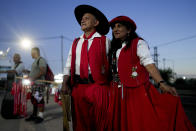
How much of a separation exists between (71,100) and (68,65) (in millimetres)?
461

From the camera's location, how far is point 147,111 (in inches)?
68.2

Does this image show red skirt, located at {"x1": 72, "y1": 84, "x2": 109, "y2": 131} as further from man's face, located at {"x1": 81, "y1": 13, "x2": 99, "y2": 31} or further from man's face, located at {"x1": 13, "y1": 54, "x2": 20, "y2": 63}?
man's face, located at {"x1": 13, "y1": 54, "x2": 20, "y2": 63}

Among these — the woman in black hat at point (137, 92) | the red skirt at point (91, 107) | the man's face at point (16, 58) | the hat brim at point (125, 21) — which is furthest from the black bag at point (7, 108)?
the hat brim at point (125, 21)

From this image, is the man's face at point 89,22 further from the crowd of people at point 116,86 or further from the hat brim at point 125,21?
the hat brim at point 125,21

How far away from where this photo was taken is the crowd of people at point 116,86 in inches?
66.4

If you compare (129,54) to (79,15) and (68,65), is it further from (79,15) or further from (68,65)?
(79,15)

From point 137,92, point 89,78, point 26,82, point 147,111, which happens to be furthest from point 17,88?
→ point 147,111

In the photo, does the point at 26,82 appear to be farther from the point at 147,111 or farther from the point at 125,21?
the point at 147,111

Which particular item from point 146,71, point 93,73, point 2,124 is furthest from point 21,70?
point 146,71

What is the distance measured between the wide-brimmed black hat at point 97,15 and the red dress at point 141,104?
1.68 ft

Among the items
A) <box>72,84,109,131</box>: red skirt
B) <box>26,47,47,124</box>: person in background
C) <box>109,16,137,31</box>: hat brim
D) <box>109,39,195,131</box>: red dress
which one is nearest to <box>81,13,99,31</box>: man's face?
<box>109,16,137,31</box>: hat brim

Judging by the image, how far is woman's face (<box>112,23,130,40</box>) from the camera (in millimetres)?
2193

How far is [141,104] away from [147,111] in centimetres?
10

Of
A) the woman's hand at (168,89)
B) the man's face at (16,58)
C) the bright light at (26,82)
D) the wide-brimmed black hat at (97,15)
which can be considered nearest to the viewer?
the woman's hand at (168,89)
